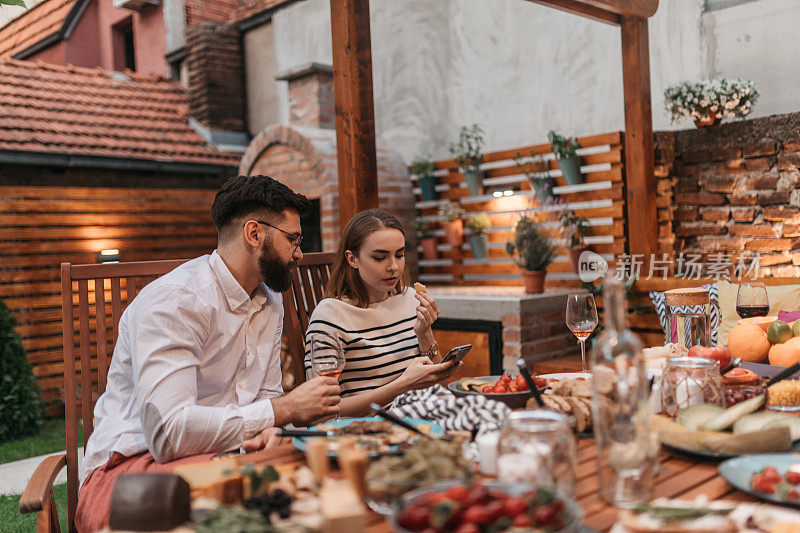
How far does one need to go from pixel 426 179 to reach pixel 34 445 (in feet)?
14.5

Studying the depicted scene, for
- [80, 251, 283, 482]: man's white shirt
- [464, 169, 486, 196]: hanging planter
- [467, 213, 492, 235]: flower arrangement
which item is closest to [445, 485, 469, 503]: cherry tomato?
[80, 251, 283, 482]: man's white shirt

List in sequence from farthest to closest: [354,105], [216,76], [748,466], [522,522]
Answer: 1. [216,76]
2. [354,105]
3. [748,466]
4. [522,522]

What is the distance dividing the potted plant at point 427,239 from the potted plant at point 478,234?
1.86ft

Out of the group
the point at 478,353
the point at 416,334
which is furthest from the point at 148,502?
the point at 478,353

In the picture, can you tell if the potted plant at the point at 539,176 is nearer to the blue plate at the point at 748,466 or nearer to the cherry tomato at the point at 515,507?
the blue plate at the point at 748,466

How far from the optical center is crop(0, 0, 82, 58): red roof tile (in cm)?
1052

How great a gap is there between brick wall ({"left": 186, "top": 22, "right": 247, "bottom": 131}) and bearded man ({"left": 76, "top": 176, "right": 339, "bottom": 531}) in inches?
298

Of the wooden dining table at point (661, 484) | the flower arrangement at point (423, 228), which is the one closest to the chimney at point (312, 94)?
the flower arrangement at point (423, 228)

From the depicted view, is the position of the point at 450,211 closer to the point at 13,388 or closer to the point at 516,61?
the point at 516,61

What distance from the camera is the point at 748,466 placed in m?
1.09

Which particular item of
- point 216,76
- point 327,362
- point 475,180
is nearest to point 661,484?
point 327,362

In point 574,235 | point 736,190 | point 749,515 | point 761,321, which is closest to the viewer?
point 749,515

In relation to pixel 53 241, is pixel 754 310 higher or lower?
lower

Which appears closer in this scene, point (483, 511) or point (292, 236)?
point (483, 511)
